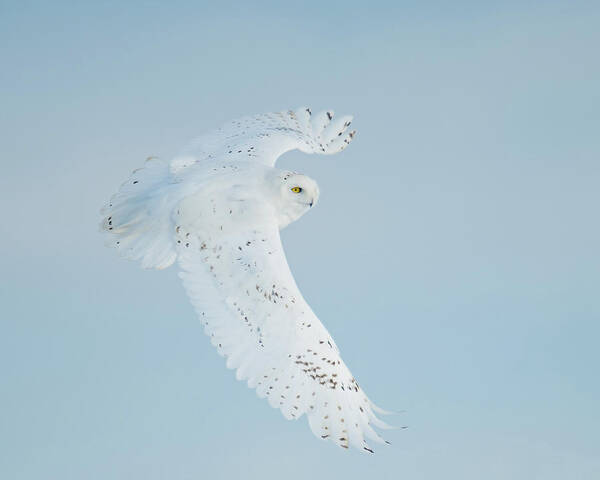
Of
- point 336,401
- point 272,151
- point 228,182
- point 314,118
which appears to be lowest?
point 336,401

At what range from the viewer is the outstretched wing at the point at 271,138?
988cm

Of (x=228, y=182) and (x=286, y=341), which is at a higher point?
(x=228, y=182)

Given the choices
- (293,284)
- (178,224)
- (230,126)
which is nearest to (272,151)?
(230,126)

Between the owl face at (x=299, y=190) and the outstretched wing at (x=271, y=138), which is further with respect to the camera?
the outstretched wing at (x=271, y=138)

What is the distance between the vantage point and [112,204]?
30.3 feet

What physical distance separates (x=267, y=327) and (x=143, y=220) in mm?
1876

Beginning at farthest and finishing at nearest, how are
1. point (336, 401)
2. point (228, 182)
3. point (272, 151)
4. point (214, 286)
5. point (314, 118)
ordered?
point (314, 118) < point (272, 151) < point (228, 182) < point (214, 286) < point (336, 401)

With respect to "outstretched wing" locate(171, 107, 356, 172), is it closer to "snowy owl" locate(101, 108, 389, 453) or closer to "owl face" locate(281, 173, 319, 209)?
"snowy owl" locate(101, 108, 389, 453)

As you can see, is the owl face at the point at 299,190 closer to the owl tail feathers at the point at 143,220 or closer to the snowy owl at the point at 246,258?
the snowy owl at the point at 246,258

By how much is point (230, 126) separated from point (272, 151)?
2.58 feet

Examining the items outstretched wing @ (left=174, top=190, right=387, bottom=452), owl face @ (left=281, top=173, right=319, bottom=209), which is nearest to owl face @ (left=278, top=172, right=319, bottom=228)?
owl face @ (left=281, top=173, right=319, bottom=209)

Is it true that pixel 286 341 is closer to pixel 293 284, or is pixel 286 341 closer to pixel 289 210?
pixel 293 284

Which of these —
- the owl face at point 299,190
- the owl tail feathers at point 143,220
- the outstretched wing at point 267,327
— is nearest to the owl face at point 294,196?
the owl face at point 299,190

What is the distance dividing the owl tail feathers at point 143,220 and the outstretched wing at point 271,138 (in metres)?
0.40
